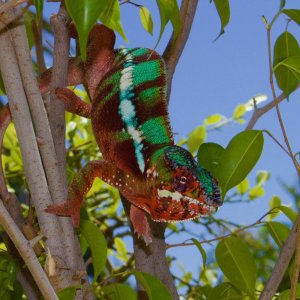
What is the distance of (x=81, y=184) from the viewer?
1.14 m

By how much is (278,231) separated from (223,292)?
0.17m

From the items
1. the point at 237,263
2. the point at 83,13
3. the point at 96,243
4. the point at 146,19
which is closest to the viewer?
the point at 83,13

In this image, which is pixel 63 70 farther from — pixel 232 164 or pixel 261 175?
pixel 261 175

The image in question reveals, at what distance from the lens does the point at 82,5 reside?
79cm

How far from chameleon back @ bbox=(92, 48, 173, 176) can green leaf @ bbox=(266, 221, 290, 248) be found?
0.38 metres

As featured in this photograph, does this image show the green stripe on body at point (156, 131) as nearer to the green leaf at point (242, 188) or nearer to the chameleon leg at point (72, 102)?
the chameleon leg at point (72, 102)

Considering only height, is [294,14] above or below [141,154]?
above

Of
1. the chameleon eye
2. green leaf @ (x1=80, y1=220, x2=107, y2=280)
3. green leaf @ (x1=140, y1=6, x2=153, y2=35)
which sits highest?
green leaf @ (x1=140, y1=6, x2=153, y2=35)

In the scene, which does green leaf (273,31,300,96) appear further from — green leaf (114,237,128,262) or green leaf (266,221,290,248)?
green leaf (114,237,128,262)

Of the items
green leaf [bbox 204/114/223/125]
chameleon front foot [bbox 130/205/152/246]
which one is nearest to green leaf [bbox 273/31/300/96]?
chameleon front foot [bbox 130/205/152/246]

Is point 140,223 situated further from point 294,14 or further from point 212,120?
point 212,120

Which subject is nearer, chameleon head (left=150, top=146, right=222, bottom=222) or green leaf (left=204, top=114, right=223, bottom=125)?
chameleon head (left=150, top=146, right=222, bottom=222)

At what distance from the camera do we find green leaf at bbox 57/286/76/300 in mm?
987

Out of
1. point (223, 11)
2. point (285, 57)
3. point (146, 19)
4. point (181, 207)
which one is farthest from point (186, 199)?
point (146, 19)
